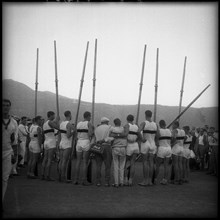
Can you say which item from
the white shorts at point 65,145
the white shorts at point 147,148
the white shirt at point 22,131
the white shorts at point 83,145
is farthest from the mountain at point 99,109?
the white shorts at point 83,145

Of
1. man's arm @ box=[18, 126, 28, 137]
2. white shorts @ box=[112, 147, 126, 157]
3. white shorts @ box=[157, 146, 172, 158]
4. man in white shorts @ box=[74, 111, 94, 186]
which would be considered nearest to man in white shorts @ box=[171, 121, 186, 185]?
white shorts @ box=[157, 146, 172, 158]

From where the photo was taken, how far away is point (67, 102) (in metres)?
74.2

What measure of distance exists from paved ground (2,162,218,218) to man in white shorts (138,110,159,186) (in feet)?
1.24

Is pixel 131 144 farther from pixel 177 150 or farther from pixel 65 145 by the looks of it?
pixel 65 145

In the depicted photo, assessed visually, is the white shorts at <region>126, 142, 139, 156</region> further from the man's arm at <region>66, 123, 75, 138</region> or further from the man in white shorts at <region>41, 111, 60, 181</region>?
the man in white shorts at <region>41, 111, 60, 181</region>

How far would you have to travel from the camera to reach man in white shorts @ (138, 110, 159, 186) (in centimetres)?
990

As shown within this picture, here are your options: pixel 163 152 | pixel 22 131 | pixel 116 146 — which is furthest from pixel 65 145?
A: pixel 22 131

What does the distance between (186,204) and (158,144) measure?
3067 millimetres

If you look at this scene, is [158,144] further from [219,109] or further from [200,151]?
[200,151]

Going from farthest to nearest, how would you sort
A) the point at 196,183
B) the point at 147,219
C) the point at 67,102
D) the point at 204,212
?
the point at 67,102, the point at 196,183, the point at 204,212, the point at 147,219

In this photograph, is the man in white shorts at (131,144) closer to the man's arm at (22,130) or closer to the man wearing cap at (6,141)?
the man wearing cap at (6,141)

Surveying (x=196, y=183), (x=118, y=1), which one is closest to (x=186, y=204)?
(x=196, y=183)

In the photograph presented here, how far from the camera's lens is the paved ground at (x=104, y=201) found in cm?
632

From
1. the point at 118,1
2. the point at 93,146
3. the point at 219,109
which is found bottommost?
the point at 93,146
